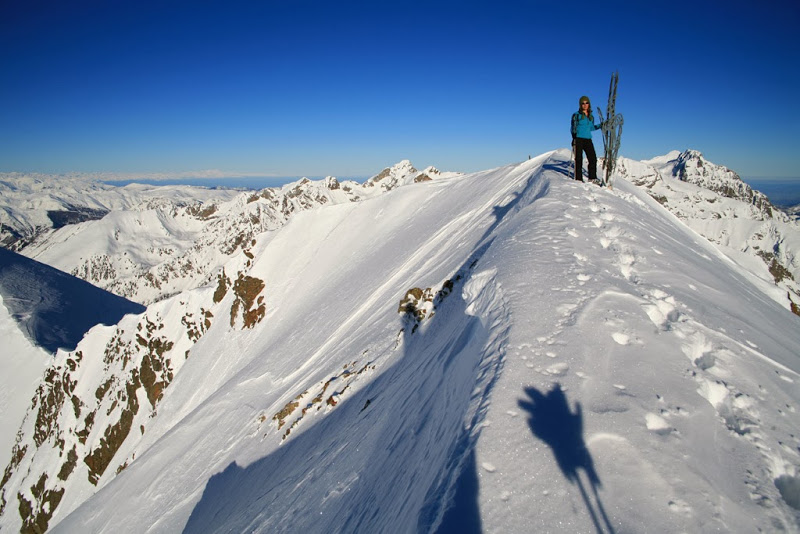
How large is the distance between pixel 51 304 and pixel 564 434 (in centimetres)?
10368

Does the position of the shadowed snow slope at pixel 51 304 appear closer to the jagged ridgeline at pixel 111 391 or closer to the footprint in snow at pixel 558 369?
the jagged ridgeline at pixel 111 391

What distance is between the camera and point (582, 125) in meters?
12.4

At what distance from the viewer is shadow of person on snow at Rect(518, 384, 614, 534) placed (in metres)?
3.07

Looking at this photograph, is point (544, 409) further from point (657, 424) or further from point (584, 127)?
point (584, 127)

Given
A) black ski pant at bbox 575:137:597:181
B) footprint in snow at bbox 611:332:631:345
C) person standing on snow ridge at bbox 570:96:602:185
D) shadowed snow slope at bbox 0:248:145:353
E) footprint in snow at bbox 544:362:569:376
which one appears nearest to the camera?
footprint in snow at bbox 544:362:569:376

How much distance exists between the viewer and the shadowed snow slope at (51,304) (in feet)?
213

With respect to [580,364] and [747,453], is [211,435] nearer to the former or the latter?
[580,364]

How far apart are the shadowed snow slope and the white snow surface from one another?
7143 cm

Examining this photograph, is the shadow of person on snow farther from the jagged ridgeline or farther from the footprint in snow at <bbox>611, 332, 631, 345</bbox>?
the jagged ridgeline

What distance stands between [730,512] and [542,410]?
1573 millimetres

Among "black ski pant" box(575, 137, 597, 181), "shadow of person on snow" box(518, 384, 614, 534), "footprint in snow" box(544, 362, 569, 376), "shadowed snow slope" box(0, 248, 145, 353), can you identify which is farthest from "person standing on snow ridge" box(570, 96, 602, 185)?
"shadowed snow slope" box(0, 248, 145, 353)

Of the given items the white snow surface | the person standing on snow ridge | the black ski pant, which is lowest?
the white snow surface

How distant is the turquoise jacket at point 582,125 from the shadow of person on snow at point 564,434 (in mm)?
11366

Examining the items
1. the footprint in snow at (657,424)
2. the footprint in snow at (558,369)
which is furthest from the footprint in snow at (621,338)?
the footprint in snow at (657,424)
